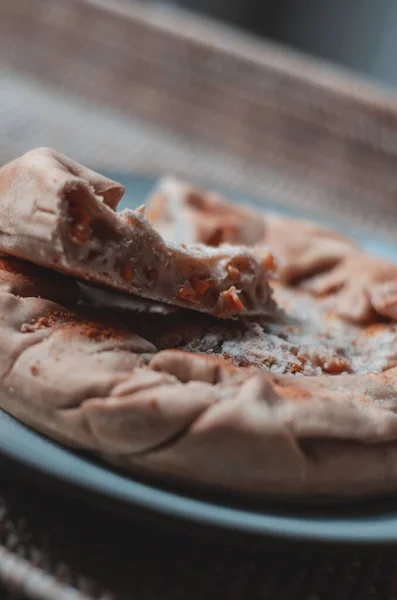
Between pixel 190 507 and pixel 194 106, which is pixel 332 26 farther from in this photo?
pixel 190 507

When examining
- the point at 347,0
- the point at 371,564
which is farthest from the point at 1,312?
the point at 347,0

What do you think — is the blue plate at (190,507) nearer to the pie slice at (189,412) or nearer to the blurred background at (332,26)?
the pie slice at (189,412)

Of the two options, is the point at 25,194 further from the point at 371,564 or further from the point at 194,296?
the point at 371,564

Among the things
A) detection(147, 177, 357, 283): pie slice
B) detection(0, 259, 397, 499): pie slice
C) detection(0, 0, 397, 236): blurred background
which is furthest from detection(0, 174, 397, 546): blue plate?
detection(0, 0, 397, 236): blurred background

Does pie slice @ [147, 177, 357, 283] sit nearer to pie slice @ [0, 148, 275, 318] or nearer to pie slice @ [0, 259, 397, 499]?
pie slice @ [0, 148, 275, 318]

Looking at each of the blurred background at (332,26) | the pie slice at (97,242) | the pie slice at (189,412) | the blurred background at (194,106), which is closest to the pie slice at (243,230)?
the pie slice at (97,242)

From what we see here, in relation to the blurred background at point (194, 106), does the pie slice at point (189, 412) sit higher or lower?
higher
